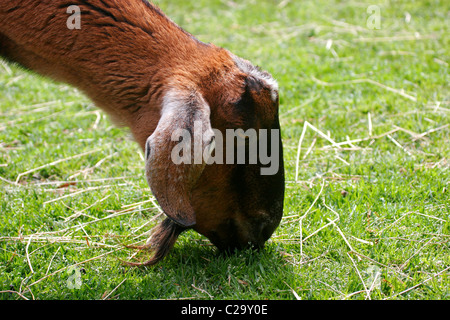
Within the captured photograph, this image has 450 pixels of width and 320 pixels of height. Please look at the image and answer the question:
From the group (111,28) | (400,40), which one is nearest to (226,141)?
(111,28)

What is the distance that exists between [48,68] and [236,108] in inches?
47.5

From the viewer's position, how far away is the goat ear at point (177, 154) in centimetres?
265

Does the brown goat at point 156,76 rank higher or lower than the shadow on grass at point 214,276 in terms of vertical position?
higher

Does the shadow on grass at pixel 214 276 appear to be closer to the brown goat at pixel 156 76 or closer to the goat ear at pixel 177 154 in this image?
the brown goat at pixel 156 76

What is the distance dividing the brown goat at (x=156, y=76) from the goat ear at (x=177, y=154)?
140mm

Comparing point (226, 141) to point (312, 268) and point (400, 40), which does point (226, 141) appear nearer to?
point (312, 268)

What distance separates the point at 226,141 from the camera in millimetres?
3084

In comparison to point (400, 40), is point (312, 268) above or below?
below

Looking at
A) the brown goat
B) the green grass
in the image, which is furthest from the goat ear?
the green grass

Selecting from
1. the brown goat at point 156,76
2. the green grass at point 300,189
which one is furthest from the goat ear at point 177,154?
the green grass at point 300,189

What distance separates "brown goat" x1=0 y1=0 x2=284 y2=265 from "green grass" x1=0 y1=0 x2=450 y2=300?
0.38 meters

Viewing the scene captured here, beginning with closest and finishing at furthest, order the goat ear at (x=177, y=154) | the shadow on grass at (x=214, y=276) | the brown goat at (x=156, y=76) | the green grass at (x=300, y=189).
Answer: the goat ear at (x=177, y=154)
the brown goat at (x=156, y=76)
the shadow on grass at (x=214, y=276)
the green grass at (x=300, y=189)

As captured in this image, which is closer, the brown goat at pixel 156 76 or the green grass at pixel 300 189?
the brown goat at pixel 156 76

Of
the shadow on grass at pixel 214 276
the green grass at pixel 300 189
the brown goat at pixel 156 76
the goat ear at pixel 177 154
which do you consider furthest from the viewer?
the green grass at pixel 300 189
